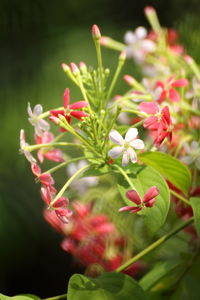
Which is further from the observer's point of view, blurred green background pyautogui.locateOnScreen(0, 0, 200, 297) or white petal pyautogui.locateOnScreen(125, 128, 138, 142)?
blurred green background pyautogui.locateOnScreen(0, 0, 200, 297)

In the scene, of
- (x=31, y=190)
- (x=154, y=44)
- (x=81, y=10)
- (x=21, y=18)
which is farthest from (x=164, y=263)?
(x=81, y=10)

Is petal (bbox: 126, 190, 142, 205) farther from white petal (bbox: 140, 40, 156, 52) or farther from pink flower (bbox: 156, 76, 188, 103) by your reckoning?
white petal (bbox: 140, 40, 156, 52)

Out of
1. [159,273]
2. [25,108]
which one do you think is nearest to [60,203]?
[159,273]

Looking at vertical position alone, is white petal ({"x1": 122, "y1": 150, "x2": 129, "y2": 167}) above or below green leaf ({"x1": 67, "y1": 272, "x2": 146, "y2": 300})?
above

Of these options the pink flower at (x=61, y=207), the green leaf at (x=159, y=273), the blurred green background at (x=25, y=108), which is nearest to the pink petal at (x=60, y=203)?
the pink flower at (x=61, y=207)

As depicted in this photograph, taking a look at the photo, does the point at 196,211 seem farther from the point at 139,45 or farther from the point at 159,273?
the point at 139,45

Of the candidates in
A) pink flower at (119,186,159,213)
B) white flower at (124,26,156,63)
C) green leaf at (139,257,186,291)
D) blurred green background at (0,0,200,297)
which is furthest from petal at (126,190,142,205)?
blurred green background at (0,0,200,297)
